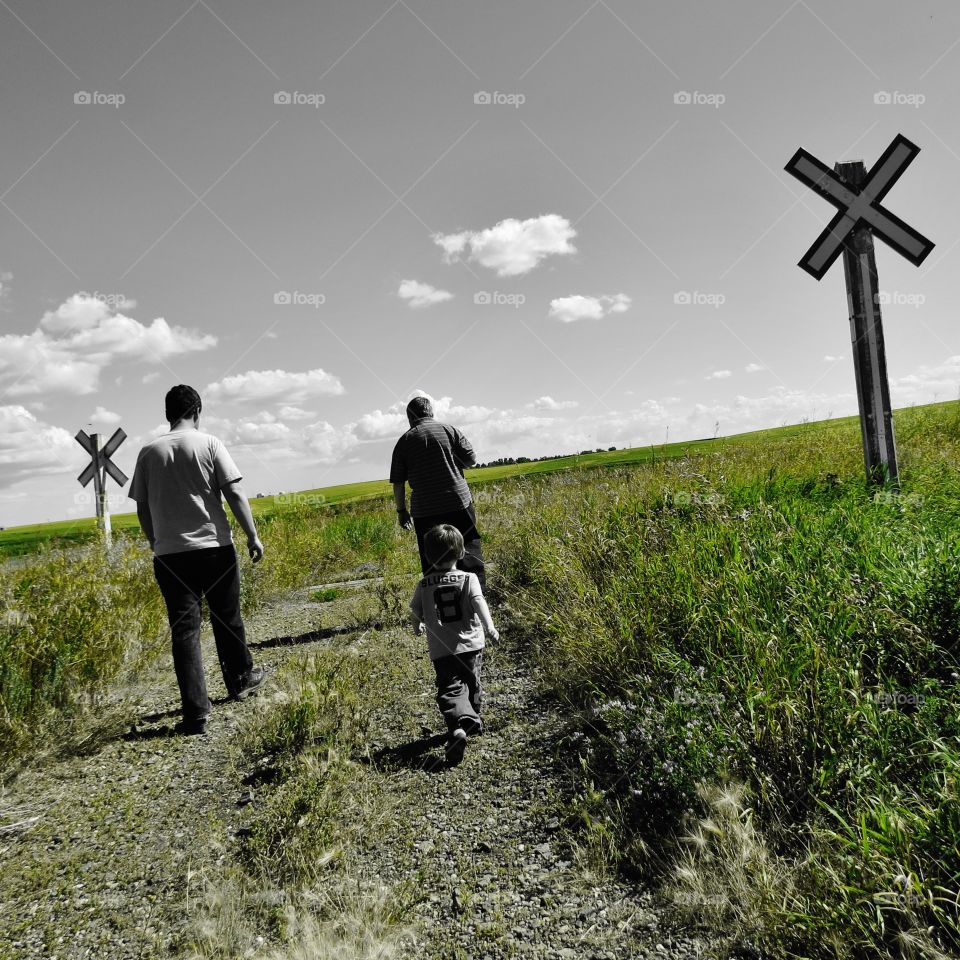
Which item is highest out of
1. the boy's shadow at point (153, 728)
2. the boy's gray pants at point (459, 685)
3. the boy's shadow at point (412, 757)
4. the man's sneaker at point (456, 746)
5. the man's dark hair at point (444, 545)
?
the man's dark hair at point (444, 545)

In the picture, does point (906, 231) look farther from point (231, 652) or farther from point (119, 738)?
point (119, 738)

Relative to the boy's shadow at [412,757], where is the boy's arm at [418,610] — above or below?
above

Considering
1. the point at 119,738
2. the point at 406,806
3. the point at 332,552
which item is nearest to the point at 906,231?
the point at 406,806

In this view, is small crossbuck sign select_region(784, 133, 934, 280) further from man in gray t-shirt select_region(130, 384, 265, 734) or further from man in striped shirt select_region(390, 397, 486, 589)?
man in gray t-shirt select_region(130, 384, 265, 734)

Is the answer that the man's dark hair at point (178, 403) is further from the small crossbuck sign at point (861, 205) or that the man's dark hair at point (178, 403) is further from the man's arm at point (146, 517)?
the small crossbuck sign at point (861, 205)

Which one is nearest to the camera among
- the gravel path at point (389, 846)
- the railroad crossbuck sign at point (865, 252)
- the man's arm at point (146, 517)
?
the gravel path at point (389, 846)

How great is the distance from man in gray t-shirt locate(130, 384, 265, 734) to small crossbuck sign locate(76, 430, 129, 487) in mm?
9307

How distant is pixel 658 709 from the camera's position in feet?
9.86

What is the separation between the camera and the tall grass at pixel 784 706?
1770 millimetres

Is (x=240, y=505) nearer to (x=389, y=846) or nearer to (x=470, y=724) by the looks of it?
(x=470, y=724)

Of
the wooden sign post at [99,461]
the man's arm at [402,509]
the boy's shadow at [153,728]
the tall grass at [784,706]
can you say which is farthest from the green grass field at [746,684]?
the wooden sign post at [99,461]

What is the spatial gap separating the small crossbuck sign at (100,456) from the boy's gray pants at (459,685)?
11.1 m

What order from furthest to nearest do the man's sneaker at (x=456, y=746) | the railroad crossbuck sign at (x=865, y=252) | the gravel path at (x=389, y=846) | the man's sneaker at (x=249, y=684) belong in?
the railroad crossbuck sign at (x=865, y=252) → the man's sneaker at (x=249, y=684) → the man's sneaker at (x=456, y=746) → the gravel path at (x=389, y=846)

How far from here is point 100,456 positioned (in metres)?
11.9
